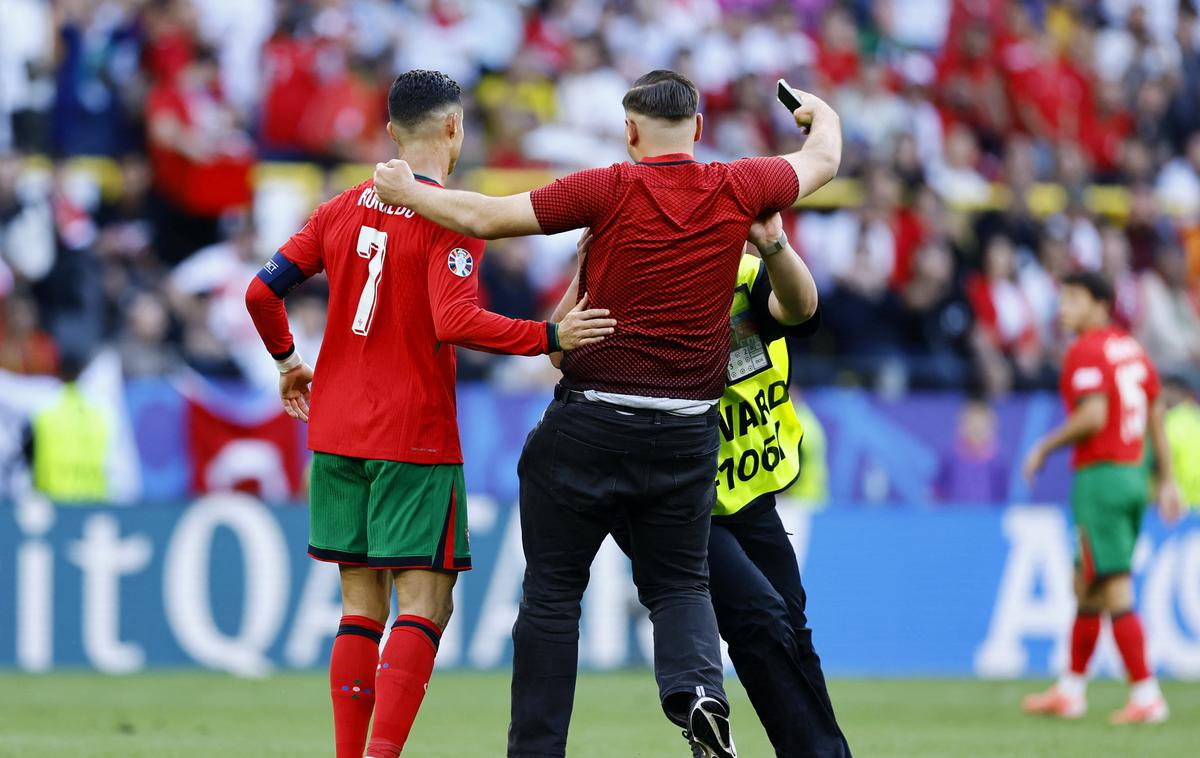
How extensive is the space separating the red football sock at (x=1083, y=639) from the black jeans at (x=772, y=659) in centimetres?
430

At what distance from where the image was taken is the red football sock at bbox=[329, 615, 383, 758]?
5.91 meters

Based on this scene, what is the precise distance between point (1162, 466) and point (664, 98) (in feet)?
19.3

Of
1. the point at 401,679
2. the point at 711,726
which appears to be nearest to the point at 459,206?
the point at 401,679

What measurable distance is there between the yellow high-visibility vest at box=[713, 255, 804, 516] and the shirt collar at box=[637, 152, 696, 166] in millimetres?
705

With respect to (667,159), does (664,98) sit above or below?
above

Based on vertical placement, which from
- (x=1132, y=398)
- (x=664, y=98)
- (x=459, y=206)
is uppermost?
(x=664, y=98)

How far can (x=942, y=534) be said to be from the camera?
41.6 feet

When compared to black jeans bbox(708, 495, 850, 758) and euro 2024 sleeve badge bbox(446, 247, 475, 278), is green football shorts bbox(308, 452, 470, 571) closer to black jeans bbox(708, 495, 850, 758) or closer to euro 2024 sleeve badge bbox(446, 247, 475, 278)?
euro 2024 sleeve badge bbox(446, 247, 475, 278)

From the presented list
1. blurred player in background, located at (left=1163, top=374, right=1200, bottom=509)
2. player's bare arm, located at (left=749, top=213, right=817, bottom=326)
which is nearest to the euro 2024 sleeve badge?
player's bare arm, located at (left=749, top=213, right=817, bottom=326)

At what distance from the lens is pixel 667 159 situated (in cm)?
557

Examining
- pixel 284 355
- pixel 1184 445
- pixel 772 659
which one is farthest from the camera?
pixel 1184 445

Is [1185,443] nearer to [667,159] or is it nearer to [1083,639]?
[1083,639]

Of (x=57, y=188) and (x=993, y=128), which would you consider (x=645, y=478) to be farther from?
(x=993, y=128)

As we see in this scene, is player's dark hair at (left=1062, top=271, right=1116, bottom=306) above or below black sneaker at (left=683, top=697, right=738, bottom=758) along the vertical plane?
above
